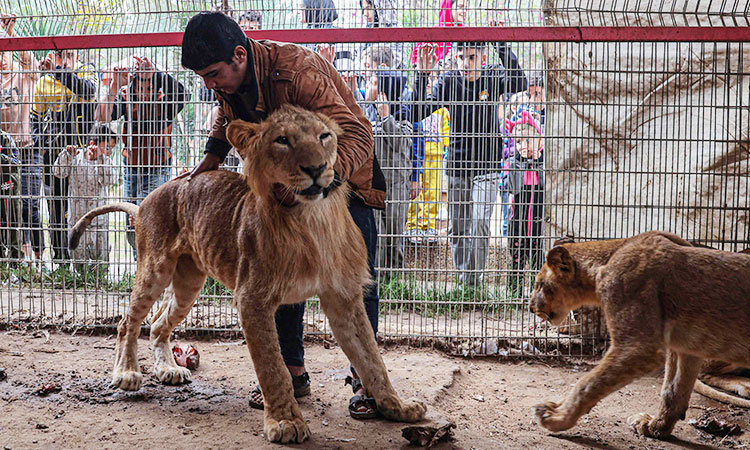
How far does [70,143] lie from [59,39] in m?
0.82

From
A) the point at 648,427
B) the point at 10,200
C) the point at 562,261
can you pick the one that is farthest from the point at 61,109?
the point at 648,427

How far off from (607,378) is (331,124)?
5.56ft

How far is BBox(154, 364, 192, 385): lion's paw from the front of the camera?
3889mm

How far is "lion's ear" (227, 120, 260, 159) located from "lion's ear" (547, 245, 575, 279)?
1.61 meters

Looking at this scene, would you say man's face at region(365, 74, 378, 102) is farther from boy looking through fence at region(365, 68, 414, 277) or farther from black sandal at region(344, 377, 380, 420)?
black sandal at region(344, 377, 380, 420)

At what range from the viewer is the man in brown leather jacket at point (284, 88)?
2.97 meters

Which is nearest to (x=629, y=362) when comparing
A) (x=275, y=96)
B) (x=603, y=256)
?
(x=603, y=256)

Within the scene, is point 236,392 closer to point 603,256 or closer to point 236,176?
point 236,176

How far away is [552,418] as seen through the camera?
3.01 metres

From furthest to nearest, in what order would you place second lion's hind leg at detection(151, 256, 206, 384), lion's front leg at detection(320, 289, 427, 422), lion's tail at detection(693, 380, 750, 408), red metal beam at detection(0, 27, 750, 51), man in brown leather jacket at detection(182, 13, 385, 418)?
1. red metal beam at detection(0, 27, 750, 51)
2. second lion's hind leg at detection(151, 256, 206, 384)
3. lion's tail at detection(693, 380, 750, 408)
4. lion's front leg at detection(320, 289, 427, 422)
5. man in brown leather jacket at detection(182, 13, 385, 418)

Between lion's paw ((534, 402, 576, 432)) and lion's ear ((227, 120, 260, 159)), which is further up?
lion's ear ((227, 120, 260, 159))

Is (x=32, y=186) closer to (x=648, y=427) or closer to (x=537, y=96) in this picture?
(x=537, y=96)

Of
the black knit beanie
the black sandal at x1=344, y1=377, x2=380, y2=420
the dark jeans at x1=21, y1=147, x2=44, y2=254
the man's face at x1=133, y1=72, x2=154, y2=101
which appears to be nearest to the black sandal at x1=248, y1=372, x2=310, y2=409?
the black sandal at x1=344, y1=377, x2=380, y2=420

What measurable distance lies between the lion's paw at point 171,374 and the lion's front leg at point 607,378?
2208mm
